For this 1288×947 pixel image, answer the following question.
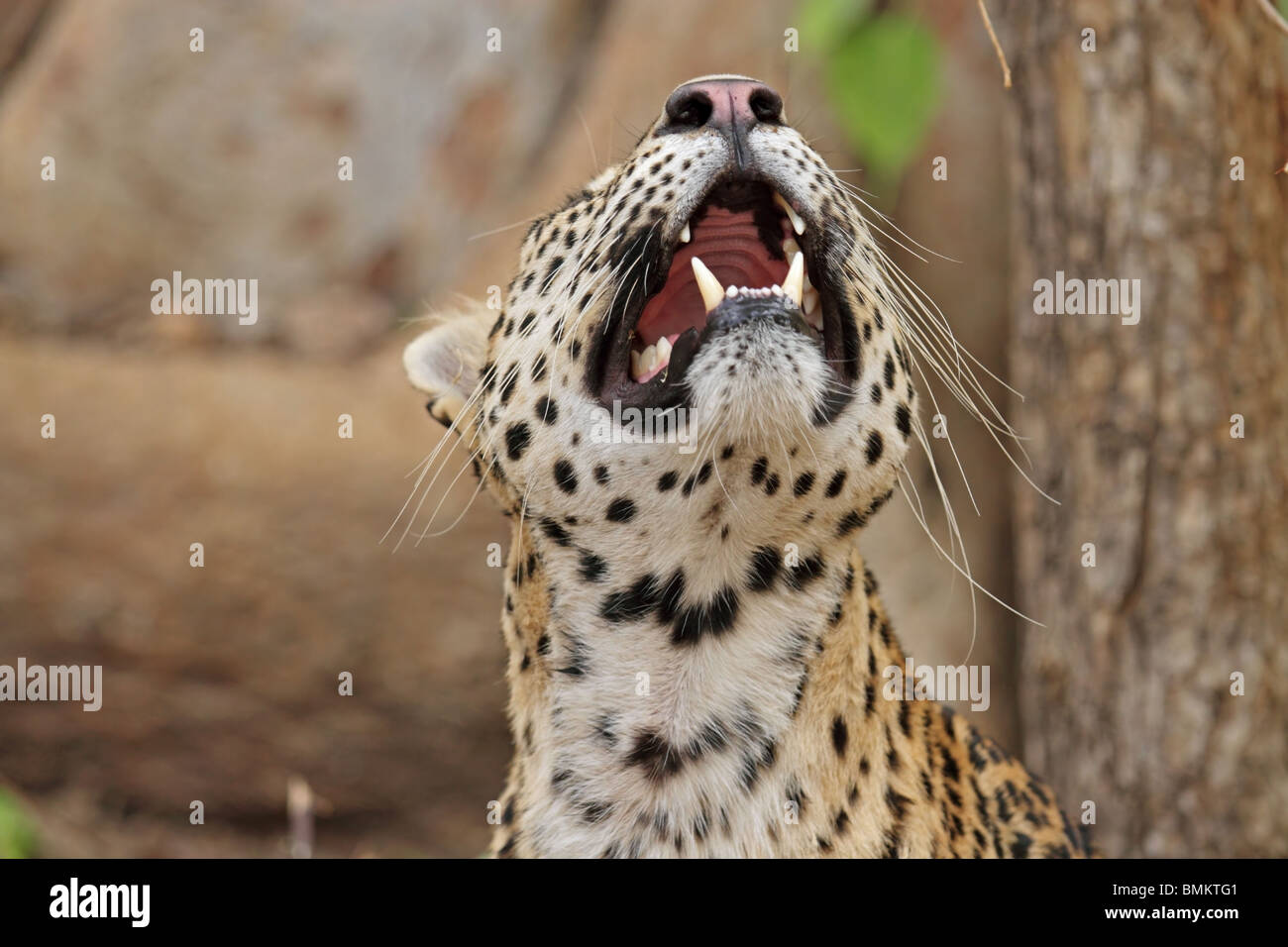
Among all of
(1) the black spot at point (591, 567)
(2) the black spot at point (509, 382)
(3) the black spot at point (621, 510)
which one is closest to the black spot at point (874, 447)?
(3) the black spot at point (621, 510)

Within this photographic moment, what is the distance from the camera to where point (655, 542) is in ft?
13.7

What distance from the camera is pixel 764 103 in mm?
4176

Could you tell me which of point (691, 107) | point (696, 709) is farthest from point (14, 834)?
point (691, 107)

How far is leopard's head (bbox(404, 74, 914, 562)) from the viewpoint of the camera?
399 centimetres

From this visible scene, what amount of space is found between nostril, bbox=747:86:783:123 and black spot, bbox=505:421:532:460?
1151mm

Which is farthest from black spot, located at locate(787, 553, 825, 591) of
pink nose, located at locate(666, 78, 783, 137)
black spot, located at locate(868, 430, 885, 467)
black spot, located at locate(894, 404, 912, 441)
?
pink nose, located at locate(666, 78, 783, 137)

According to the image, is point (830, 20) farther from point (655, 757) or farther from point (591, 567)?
point (655, 757)

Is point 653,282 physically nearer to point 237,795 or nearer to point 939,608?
point 939,608

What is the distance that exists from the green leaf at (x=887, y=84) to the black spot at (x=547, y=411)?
13.3ft

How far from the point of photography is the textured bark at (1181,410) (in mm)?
→ 6676

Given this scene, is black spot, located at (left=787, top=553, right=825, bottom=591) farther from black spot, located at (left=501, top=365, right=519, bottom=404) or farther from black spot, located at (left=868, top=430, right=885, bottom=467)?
black spot, located at (left=501, top=365, right=519, bottom=404)

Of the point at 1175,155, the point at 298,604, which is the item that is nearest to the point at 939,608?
the point at 1175,155
